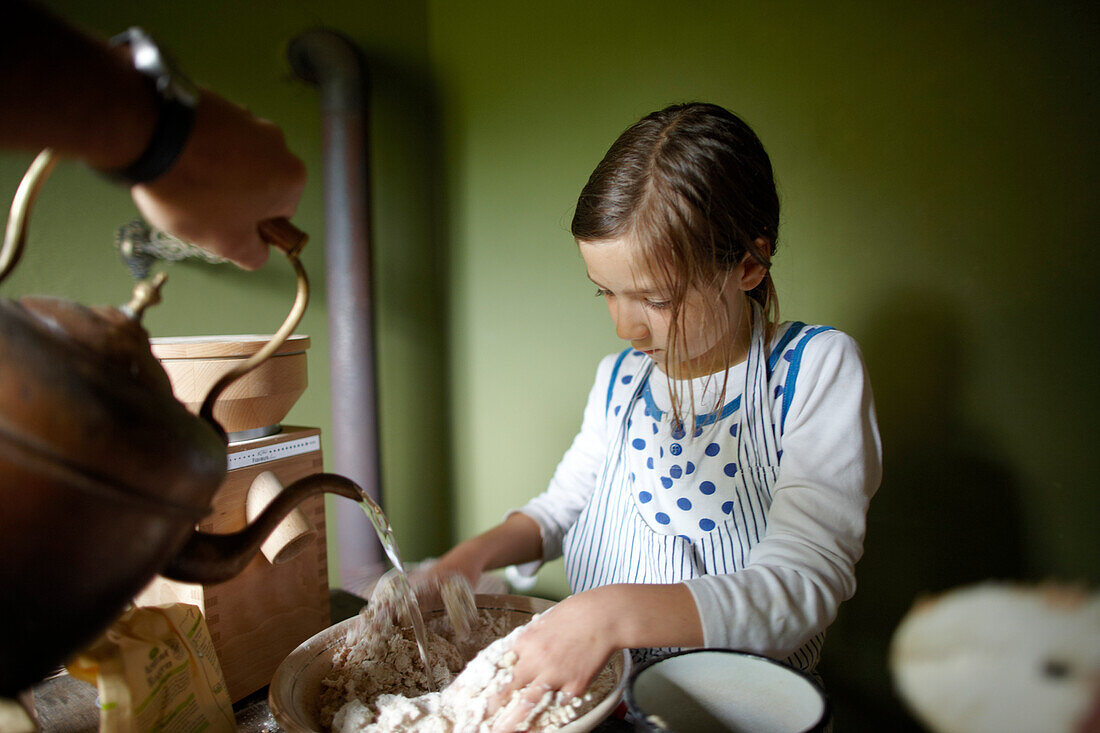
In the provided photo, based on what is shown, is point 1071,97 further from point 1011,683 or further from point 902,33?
point 1011,683

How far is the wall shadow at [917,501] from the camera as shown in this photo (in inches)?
44.4

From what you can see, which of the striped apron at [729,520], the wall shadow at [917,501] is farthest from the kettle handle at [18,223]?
the wall shadow at [917,501]

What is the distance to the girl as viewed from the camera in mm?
712

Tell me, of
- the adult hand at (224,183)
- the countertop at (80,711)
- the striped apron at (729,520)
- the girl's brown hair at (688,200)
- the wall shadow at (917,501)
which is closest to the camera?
the adult hand at (224,183)

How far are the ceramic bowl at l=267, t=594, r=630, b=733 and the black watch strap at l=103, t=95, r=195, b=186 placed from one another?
0.49 metres

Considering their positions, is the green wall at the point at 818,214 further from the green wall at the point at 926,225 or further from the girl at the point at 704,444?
the girl at the point at 704,444

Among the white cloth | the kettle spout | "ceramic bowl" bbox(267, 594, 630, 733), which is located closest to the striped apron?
the white cloth

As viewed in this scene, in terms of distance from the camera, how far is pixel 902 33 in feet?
3.67

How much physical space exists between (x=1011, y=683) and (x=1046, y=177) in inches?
35.0

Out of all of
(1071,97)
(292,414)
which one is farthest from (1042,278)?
(292,414)

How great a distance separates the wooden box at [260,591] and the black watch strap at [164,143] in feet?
1.41

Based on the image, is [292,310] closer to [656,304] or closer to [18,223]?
[18,223]

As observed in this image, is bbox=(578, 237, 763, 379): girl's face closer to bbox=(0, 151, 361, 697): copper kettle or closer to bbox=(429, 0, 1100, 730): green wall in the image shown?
bbox=(429, 0, 1100, 730): green wall

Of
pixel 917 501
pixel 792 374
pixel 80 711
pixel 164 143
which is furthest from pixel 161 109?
pixel 917 501
